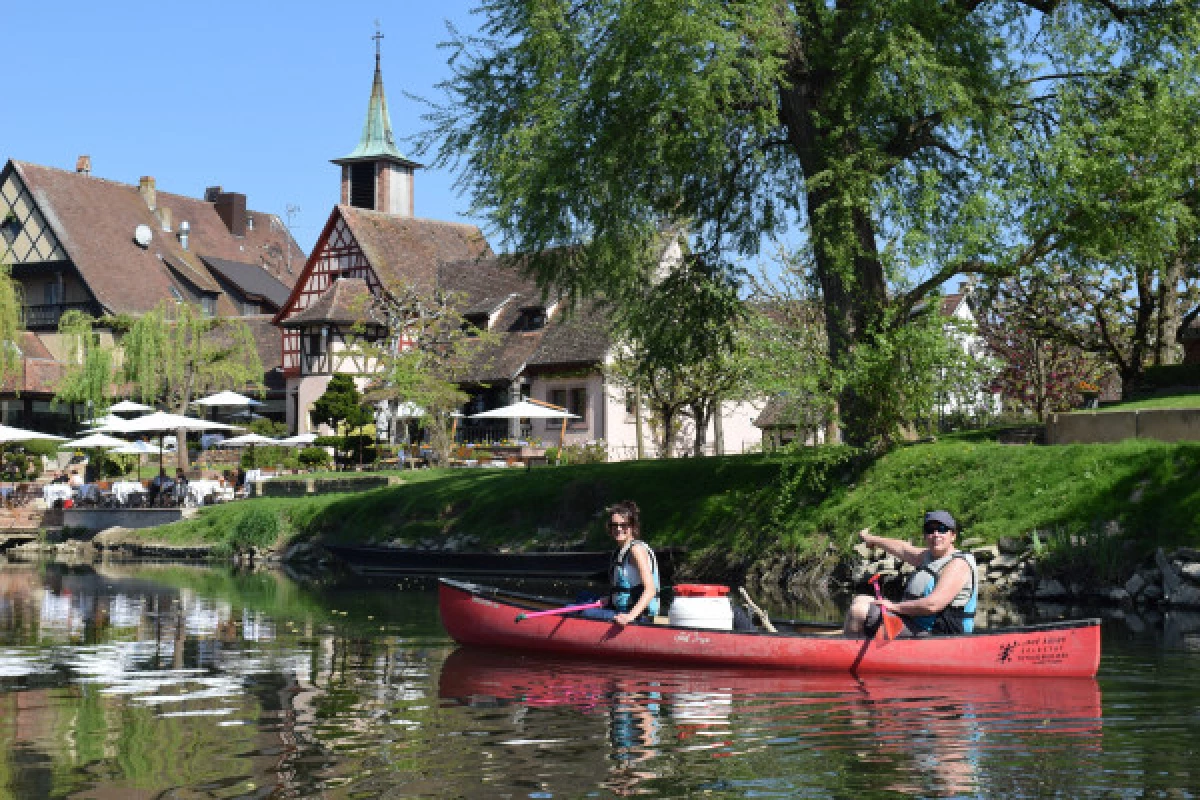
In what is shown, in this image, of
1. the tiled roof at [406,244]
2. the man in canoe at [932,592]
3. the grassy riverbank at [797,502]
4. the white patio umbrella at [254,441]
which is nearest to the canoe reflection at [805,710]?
the man in canoe at [932,592]

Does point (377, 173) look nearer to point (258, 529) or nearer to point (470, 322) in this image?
point (470, 322)

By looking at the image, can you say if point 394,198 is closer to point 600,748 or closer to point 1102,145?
point 1102,145

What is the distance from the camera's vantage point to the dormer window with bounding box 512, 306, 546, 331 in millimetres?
56875

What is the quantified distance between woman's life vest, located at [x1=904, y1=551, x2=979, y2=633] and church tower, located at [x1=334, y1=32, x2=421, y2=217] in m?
67.7

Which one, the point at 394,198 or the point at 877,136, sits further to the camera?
the point at 394,198

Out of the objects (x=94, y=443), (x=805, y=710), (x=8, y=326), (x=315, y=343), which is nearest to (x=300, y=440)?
(x=94, y=443)

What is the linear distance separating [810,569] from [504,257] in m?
7.88

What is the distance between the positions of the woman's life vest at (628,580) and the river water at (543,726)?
701 millimetres

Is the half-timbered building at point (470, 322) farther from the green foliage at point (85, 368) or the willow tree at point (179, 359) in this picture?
the green foliage at point (85, 368)

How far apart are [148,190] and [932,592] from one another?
224 feet

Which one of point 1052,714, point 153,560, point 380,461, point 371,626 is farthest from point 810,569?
point 380,461

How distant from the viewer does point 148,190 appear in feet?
249

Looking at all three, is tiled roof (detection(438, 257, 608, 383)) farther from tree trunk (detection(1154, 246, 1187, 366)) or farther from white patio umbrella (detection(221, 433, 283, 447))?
tree trunk (detection(1154, 246, 1187, 366))

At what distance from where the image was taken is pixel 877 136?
85.3 feet
